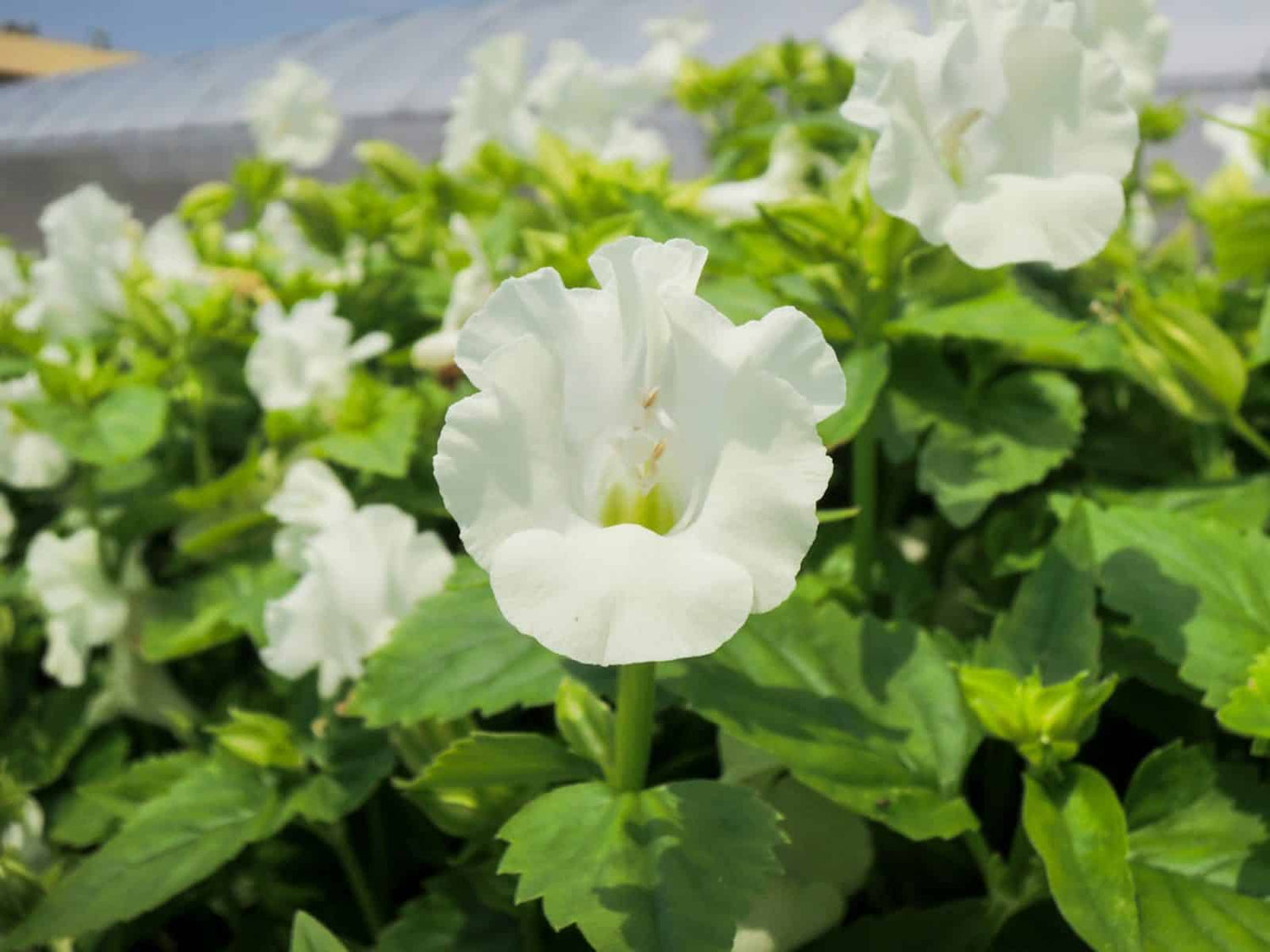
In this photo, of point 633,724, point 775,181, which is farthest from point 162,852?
point 775,181

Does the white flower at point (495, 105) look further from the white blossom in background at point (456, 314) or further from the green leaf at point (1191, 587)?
the green leaf at point (1191, 587)

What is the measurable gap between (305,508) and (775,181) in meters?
0.45

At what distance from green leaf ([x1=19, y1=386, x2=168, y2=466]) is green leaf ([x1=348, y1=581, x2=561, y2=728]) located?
36 centimetres

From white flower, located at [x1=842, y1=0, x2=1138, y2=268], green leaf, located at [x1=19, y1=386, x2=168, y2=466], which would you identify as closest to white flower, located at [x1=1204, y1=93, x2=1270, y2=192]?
white flower, located at [x1=842, y1=0, x2=1138, y2=268]

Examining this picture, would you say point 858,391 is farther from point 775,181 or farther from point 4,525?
point 4,525

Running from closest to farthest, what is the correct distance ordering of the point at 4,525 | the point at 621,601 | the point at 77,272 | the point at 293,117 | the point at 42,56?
the point at 621,601
the point at 4,525
the point at 77,272
the point at 293,117
the point at 42,56

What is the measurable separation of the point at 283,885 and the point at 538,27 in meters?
3.61

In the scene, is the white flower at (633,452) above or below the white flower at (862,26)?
above

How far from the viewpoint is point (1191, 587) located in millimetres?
482

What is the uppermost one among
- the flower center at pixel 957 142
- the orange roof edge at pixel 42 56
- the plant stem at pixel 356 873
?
the flower center at pixel 957 142

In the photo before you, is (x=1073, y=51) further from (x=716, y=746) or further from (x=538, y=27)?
(x=538, y=27)

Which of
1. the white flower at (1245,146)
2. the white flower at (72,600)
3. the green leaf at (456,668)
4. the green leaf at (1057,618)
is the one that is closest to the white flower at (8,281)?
the white flower at (72,600)

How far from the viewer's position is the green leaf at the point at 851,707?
43 centimetres

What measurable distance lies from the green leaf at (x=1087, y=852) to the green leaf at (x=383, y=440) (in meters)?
0.40
